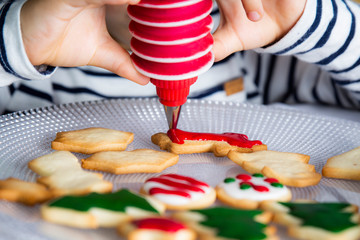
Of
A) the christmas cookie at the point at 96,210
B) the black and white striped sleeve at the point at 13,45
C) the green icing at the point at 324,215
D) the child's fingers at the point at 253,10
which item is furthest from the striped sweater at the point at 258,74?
the green icing at the point at 324,215

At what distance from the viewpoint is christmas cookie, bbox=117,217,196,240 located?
398 mm

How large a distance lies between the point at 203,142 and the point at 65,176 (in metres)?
0.19

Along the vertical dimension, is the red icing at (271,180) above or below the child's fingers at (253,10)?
below

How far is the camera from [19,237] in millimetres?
400

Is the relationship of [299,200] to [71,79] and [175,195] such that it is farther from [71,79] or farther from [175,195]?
[71,79]

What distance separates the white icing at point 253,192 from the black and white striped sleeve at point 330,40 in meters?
0.31

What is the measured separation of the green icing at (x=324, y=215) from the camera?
421mm

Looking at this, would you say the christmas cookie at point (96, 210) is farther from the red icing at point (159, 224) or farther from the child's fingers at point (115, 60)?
the child's fingers at point (115, 60)

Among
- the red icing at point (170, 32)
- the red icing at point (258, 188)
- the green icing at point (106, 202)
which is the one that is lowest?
the red icing at point (258, 188)

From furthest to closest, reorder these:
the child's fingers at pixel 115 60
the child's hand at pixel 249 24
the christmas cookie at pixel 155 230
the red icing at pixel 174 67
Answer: the child's hand at pixel 249 24
the child's fingers at pixel 115 60
the red icing at pixel 174 67
the christmas cookie at pixel 155 230

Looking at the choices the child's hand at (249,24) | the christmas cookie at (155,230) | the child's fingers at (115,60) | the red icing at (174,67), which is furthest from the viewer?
the child's hand at (249,24)

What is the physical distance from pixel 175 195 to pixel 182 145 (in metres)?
0.13

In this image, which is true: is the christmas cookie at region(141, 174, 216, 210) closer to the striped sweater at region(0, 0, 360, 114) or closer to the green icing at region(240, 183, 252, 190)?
the green icing at region(240, 183, 252, 190)

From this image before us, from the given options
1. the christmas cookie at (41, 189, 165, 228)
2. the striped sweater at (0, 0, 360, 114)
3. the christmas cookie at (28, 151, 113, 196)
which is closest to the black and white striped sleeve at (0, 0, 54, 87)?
the striped sweater at (0, 0, 360, 114)
